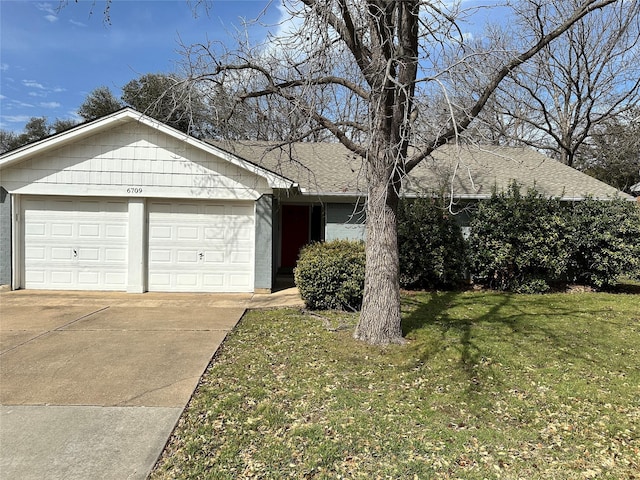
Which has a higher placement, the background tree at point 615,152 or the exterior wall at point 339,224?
the background tree at point 615,152

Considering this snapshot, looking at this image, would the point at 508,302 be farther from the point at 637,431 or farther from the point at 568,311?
the point at 637,431

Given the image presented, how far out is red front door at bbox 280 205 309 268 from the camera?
14117mm

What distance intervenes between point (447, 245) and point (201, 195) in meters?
6.48

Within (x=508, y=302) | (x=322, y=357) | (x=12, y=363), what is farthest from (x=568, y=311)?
(x=12, y=363)

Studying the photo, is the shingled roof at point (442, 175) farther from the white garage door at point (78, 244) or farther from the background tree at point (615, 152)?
the background tree at point (615, 152)

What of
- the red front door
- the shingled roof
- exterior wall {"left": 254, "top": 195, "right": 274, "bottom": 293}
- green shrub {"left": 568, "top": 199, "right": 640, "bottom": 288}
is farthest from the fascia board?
green shrub {"left": 568, "top": 199, "right": 640, "bottom": 288}

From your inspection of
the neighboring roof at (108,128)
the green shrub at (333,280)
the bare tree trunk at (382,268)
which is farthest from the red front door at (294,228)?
the bare tree trunk at (382,268)

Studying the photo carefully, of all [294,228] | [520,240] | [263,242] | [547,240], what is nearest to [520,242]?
[520,240]

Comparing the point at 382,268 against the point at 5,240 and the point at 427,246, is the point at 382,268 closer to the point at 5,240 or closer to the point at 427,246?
the point at 427,246

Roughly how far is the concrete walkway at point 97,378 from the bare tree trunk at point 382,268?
2430mm

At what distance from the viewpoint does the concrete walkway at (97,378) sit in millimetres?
3260

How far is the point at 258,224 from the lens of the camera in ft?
33.6

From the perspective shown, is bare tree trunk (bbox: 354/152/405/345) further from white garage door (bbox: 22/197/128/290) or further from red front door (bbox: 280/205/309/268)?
red front door (bbox: 280/205/309/268)

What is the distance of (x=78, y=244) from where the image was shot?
10.3 meters
